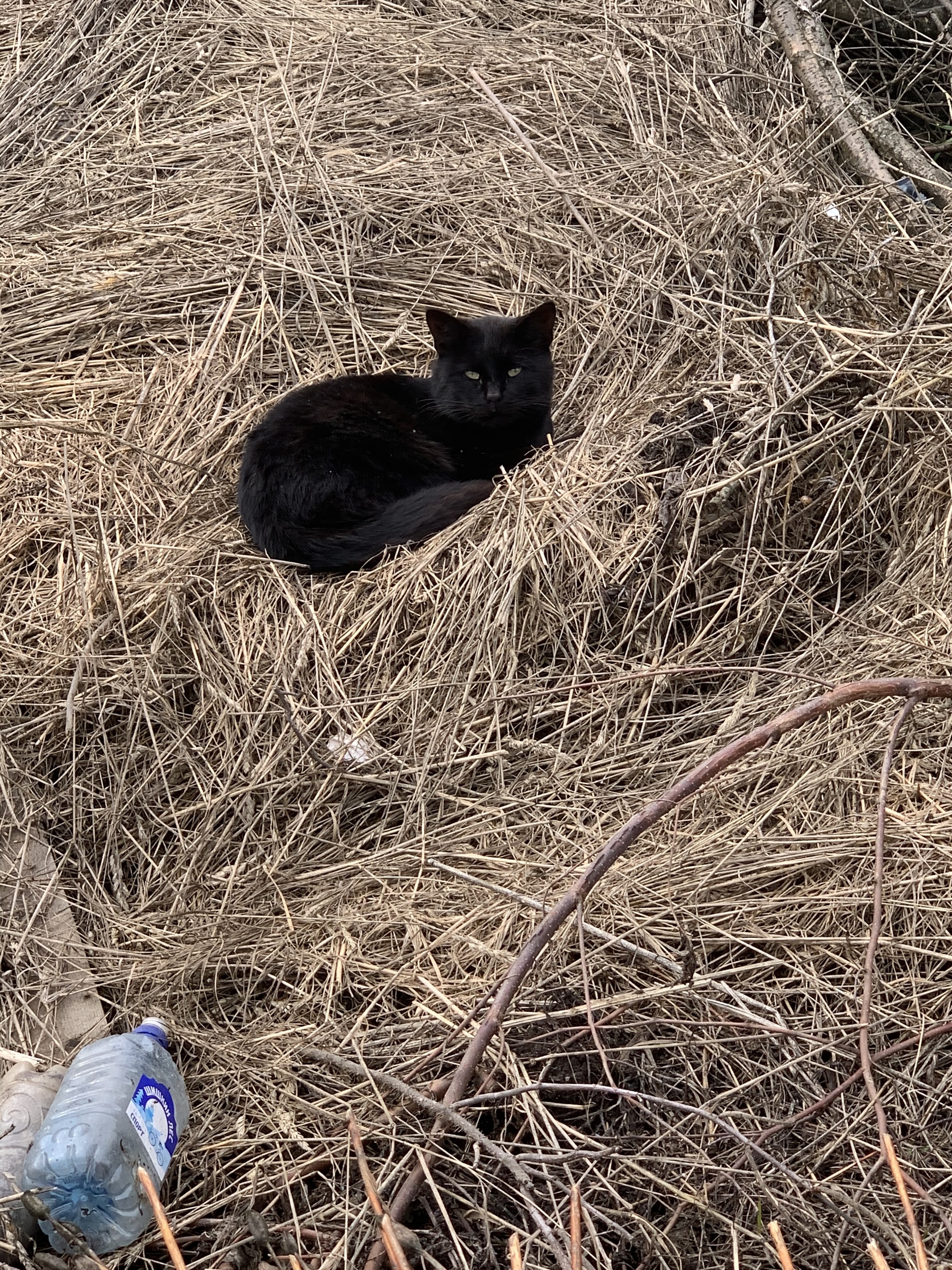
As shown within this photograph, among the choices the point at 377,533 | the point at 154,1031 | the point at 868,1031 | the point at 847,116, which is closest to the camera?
the point at 868,1031

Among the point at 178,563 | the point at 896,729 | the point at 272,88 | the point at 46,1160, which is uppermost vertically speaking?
the point at 272,88

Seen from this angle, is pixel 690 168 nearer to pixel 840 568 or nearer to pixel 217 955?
pixel 840 568

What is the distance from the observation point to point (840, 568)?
9.78 feet

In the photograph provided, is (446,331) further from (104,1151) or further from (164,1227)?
(164,1227)

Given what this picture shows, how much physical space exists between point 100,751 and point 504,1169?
1.42 meters

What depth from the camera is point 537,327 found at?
11.8 ft

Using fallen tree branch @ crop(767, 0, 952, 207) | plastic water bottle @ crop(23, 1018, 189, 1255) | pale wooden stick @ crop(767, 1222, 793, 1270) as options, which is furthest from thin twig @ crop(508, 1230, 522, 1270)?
fallen tree branch @ crop(767, 0, 952, 207)

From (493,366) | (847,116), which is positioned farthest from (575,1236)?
(847,116)

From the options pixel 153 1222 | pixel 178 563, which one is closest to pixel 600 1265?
pixel 153 1222

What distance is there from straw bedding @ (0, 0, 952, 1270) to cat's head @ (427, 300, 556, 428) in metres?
0.17

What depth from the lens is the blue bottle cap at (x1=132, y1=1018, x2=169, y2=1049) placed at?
222 cm

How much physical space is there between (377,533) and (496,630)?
51cm

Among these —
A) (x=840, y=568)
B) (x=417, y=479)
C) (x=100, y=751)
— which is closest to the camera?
(x=100, y=751)

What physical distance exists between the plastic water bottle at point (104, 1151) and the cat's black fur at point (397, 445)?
1.48m
